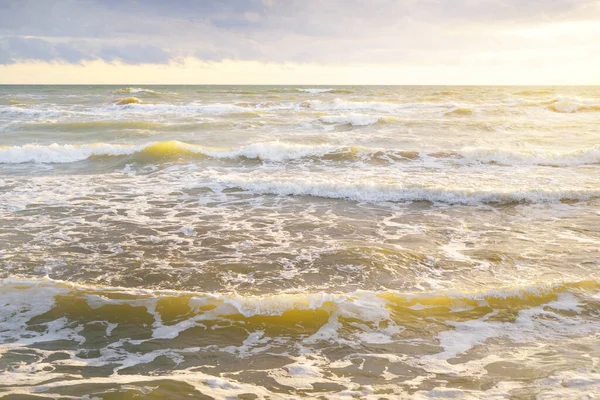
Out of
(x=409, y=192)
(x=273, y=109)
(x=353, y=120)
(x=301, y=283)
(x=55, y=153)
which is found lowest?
(x=301, y=283)

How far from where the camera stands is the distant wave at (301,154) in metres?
14.0

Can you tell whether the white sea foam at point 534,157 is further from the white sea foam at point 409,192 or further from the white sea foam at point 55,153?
the white sea foam at point 55,153

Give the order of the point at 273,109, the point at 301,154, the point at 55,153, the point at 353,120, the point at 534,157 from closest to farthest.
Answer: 1. the point at 534,157
2. the point at 55,153
3. the point at 301,154
4. the point at 353,120
5. the point at 273,109

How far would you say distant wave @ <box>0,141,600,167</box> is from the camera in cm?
1404

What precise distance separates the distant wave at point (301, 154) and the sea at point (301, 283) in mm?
1016

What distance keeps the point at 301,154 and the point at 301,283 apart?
10184 millimetres

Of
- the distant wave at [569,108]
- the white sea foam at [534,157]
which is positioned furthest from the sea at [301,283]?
the distant wave at [569,108]

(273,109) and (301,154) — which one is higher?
(273,109)

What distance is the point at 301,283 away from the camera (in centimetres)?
555

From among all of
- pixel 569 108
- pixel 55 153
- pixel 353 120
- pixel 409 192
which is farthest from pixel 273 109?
pixel 409 192

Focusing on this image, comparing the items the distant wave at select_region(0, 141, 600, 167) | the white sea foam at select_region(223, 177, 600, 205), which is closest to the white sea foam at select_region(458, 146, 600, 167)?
the distant wave at select_region(0, 141, 600, 167)

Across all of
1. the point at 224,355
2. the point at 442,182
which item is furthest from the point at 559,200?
the point at 224,355

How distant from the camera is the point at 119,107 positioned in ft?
112

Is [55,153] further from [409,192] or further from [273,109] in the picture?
[273,109]
